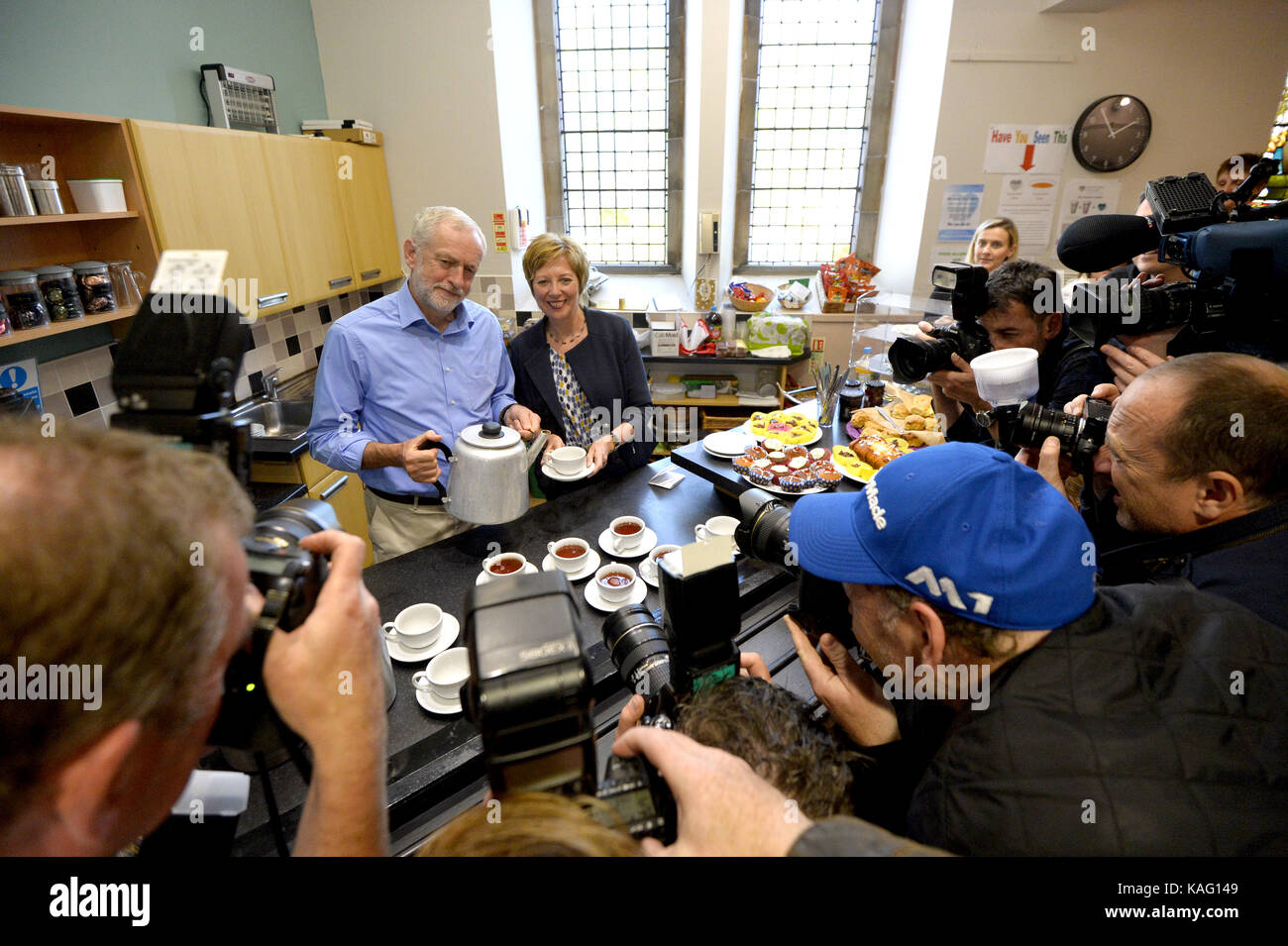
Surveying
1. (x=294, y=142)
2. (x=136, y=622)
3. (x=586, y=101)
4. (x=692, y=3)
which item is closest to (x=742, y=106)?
(x=692, y=3)

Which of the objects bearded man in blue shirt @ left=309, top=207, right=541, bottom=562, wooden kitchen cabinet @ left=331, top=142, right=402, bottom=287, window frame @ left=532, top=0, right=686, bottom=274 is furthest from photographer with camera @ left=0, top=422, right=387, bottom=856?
window frame @ left=532, top=0, right=686, bottom=274

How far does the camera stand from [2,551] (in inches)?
16.9

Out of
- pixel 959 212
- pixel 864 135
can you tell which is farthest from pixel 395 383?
pixel 864 135

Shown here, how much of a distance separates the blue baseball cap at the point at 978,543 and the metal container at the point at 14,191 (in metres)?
2.85

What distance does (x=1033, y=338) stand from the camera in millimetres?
2188

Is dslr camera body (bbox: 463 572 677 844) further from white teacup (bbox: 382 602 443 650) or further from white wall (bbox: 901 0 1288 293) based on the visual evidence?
white wall (bbox: 901 0 1288 293)

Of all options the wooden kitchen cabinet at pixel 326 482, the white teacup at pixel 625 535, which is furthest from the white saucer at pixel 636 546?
the wooden kitchen cabinet at pixel 326 482

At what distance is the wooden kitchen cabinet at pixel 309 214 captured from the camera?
316 cm

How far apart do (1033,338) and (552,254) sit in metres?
1.89

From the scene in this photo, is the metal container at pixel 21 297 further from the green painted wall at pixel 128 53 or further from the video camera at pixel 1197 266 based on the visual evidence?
the video camera at pixel 1197 266

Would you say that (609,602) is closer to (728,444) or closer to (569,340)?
(728,444)

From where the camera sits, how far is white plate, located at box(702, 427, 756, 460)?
2.29 meters

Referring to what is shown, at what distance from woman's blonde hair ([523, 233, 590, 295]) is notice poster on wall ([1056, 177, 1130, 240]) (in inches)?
142
